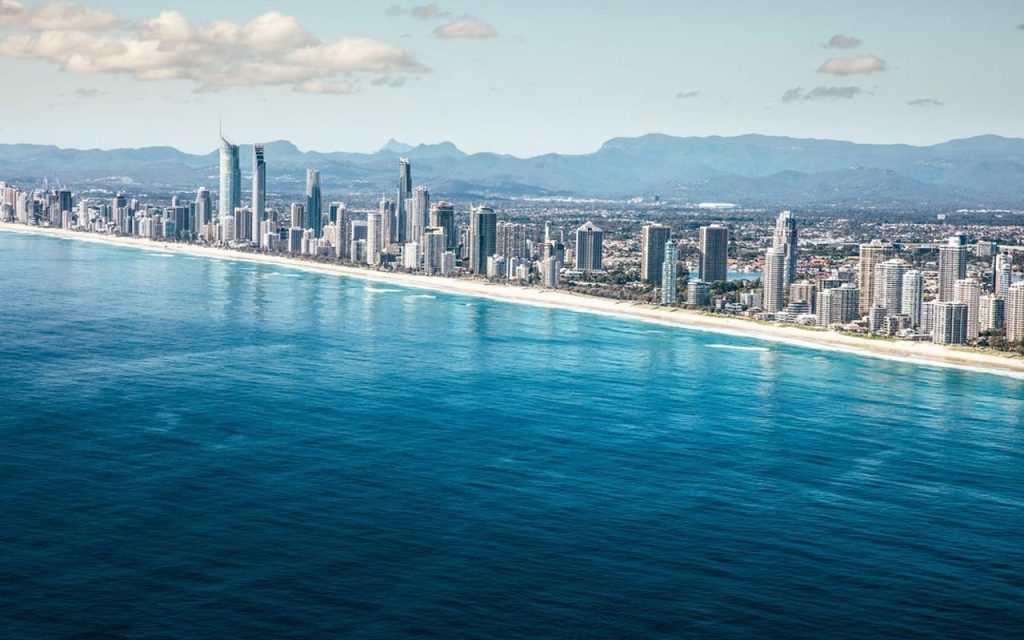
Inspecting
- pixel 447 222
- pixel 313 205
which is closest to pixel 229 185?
pixel 313 205

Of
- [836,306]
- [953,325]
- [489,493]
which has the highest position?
[836,306]

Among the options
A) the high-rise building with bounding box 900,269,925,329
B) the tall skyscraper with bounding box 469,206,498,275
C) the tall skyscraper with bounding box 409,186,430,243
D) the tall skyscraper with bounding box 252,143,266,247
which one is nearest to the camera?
the high-rise building with bounding box 900,269,925,329

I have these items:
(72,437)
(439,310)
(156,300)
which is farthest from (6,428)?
(439,310)

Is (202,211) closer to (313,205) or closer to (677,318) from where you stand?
(313,205)

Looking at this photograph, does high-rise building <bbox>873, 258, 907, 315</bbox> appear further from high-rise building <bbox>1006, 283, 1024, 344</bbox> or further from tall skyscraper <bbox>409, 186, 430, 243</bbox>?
tall skyscraper <bbox>409, 186, 430, 243</bbox>

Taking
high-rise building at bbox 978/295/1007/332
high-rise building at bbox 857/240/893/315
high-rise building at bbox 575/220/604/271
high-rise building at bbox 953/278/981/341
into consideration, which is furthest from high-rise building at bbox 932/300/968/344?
high-rise building at bbox 575/220/604/271
